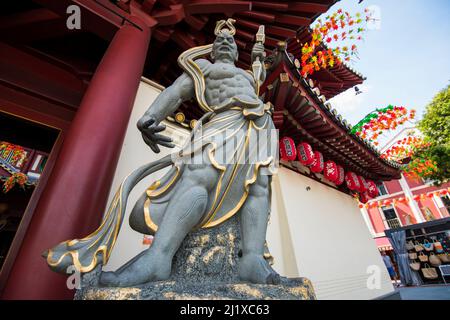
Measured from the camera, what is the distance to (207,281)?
1059 mm

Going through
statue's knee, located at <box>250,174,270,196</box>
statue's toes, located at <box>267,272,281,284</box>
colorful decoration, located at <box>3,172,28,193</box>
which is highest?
colorful decoration, located at <box>3,172,28,193</box>

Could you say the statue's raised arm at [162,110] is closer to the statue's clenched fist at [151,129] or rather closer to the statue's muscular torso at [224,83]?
the statue's clenched fist at [151,129]

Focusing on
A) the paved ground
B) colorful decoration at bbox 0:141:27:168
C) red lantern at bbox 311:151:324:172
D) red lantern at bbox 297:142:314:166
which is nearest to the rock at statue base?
red lantern at bbox 297:142:314:166

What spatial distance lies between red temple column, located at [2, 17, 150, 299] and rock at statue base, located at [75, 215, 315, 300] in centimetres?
63

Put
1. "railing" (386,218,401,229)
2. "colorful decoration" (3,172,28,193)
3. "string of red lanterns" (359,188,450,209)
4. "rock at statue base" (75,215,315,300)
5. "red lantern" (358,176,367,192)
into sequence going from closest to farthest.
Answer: "rock at statue base" (75,215,315,300) < "colorful decoration" (3,172,28,193) < "red lantern" (358,176,367,192) < "string of red lanterns" (359,188,450,209) < "railing" (386,218,401,229)

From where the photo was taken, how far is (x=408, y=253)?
956cm

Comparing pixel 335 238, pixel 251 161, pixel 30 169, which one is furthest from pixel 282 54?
pixel 30 169

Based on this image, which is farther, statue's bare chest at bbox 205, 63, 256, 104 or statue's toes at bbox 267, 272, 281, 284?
statue's bare chest at bbox 205, 63, 256, 104

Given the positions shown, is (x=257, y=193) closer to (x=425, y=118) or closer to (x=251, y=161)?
(x=251, y=161)

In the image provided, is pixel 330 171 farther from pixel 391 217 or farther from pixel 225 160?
pixel 391 217

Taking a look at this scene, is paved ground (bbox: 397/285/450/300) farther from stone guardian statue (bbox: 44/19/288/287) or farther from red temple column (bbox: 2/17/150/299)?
red temple column (bbox: 2/17/150/299)

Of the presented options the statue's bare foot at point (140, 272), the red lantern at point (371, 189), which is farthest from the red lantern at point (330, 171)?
the statue's bare foot at point (140, 272)

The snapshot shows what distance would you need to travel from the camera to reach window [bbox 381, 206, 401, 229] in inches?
544
